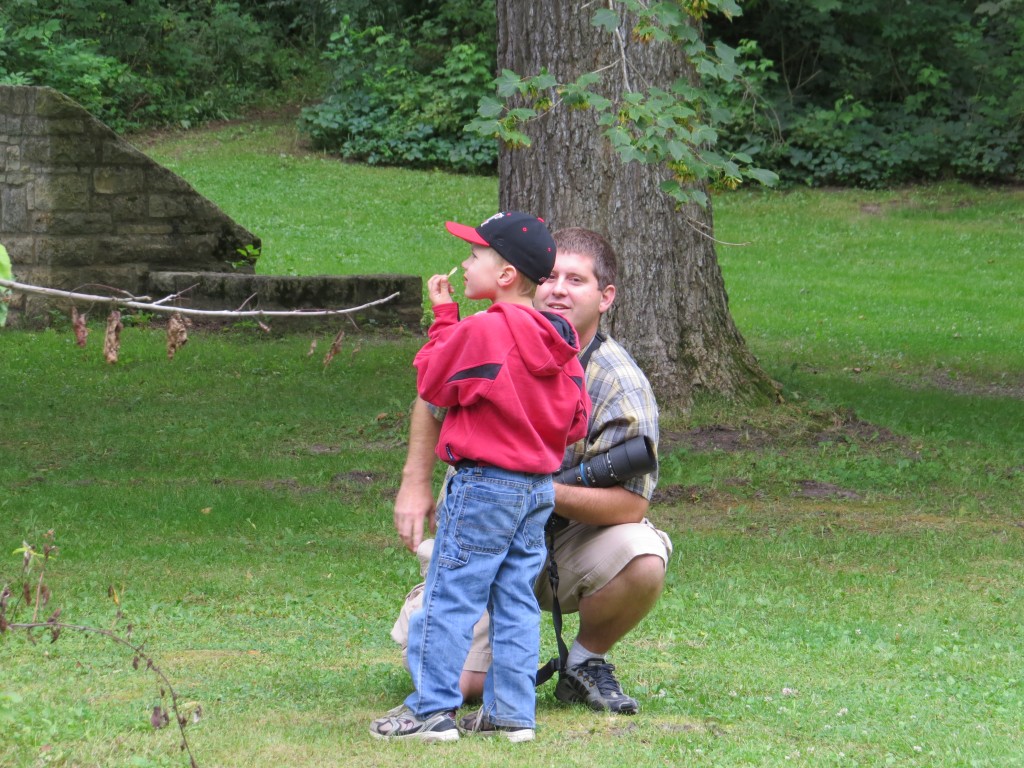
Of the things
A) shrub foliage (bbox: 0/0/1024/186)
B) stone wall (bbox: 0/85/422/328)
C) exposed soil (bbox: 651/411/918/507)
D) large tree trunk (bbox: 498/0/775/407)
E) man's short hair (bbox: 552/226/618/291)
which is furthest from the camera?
shrub foliage (bbox: 0/0/1024/186)

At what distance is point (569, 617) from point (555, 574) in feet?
4.94

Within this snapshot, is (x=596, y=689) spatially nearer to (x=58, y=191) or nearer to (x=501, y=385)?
(x=501, y=385)

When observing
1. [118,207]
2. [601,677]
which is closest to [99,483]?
[601,677]

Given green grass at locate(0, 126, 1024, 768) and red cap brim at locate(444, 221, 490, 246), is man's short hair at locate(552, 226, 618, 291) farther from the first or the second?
green grass at locate(0, 126, 1024, 768)


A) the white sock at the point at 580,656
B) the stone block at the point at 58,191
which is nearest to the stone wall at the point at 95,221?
the stone block at the point at 58,191

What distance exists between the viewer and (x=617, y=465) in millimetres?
3898

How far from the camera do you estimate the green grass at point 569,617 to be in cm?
374

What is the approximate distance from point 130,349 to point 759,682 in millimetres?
8175

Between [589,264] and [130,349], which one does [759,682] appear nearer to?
[589,264]

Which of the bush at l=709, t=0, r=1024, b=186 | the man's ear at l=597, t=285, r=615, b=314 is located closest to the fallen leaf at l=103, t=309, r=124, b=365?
the man's ear at l=597, t=285, r=615, b=314

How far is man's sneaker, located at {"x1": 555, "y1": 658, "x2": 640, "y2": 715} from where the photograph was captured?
3.95m

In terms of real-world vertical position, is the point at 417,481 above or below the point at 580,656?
above

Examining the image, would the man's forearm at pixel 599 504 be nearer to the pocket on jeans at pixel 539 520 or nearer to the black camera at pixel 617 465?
the black camera at pixel 617 465

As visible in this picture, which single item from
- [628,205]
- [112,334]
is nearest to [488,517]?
[112,334]
